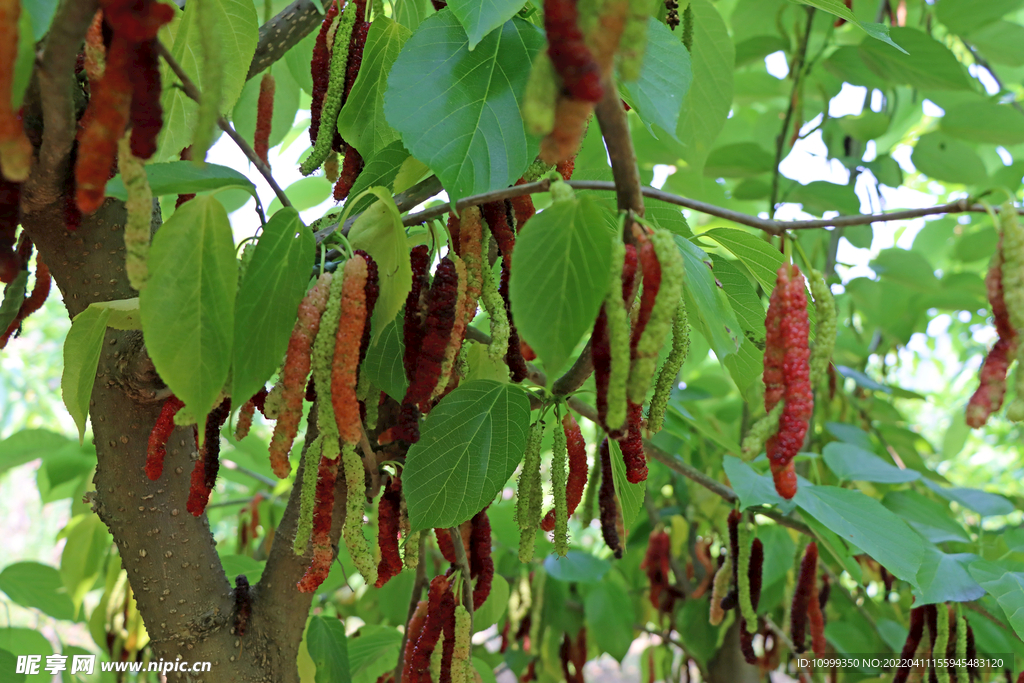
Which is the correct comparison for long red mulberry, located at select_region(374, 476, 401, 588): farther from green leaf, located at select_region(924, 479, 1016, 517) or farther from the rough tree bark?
green leaf, located at select_region(924, 479, 1016, 517)

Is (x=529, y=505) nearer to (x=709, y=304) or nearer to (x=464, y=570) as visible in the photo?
(x=464, y=570)

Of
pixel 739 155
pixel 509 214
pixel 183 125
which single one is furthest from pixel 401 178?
pixel 739 155

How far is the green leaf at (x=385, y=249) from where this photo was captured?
50cm

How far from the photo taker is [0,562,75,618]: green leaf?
3.61 ft

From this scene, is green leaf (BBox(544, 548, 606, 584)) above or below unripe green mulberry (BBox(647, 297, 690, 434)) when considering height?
below

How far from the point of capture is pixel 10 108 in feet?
1.01

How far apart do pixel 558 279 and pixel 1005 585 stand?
0.69 m

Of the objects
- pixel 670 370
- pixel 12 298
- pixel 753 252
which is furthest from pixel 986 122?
pixel 12 298

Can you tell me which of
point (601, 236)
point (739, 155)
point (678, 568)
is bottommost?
point (678, 568)

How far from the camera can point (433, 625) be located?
680mm

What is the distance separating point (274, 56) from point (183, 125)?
6.2 inches

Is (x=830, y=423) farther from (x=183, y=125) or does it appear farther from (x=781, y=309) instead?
(x=183, y=125)

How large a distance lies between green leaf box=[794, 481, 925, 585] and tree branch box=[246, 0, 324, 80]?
0.74 meters

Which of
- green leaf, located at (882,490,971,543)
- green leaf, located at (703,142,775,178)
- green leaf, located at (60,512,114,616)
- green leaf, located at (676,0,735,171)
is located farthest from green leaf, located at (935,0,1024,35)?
green leaf, located at (60,512,114,616)
